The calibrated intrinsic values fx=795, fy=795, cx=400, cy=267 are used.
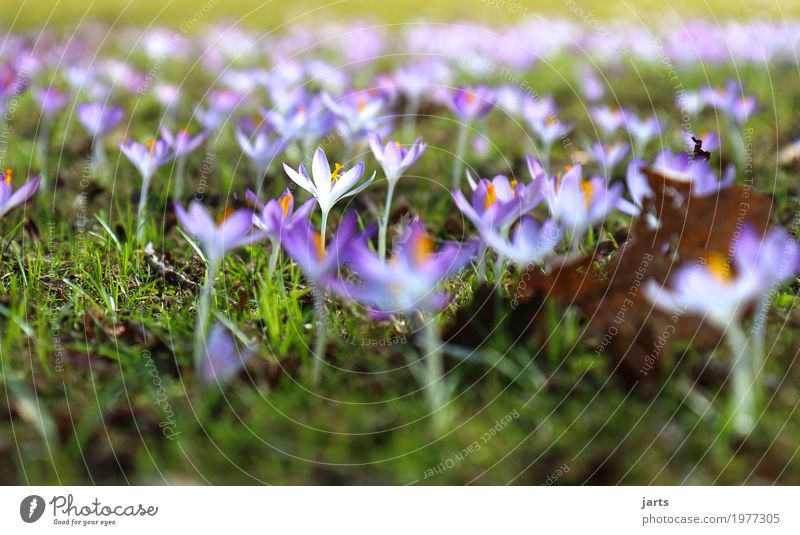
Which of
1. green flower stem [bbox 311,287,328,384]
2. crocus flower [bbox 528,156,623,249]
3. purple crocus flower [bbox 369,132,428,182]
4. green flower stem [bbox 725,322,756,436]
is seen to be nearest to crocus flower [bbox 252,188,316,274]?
green flower stem [bbox 311,287,328,384]

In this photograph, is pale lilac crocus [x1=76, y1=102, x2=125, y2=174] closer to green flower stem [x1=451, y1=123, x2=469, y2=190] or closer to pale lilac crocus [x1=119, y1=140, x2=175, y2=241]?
pale lilac crocus [x1=119, y1=140, x2=175, y2=241]

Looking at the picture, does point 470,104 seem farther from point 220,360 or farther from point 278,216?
point 220,360

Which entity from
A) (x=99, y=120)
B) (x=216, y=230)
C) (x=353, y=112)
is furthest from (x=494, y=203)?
(x=99, y=120)

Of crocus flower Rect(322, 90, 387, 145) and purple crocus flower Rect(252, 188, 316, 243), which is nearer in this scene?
purple crocus flower Rect(252, 188, 316, 243)

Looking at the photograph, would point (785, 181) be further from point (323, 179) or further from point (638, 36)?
point (638, 36)

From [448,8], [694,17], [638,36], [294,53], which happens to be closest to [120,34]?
[294,53]

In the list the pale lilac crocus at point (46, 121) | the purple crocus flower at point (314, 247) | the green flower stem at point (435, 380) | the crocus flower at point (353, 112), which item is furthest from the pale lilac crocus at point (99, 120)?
the green flower stem at point (435, 380)
